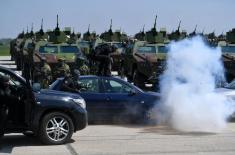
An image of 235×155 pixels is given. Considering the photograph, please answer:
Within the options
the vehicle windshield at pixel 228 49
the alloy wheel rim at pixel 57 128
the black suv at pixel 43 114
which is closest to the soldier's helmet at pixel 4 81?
the black suv at pixel 43 114

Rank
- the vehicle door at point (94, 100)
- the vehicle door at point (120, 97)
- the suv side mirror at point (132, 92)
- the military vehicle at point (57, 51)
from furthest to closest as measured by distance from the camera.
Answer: the military vehicle at point (57, 51)
the suv side mirror at point (132, 92)
the vehicle door at point (120, 97)
the vehicle door at point (94, 100)

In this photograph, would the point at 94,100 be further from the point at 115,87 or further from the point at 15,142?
the point at 15,142

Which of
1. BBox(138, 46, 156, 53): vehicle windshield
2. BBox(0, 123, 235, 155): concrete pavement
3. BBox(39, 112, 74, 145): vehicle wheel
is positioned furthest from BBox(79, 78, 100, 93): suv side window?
BBox(138, 46, 156, 53): vehicle windshield

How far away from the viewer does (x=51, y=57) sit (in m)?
21.4

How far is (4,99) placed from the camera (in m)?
9.01

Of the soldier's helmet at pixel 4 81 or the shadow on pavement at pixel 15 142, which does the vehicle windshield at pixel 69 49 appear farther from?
the soldier's helmet at pixel 4 81

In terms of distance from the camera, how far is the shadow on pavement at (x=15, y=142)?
9.06 meters

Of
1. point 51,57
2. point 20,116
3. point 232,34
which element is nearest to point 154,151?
point 20,116

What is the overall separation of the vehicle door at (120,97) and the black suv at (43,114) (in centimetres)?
252

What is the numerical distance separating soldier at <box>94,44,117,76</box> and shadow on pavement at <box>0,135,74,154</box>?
790cm

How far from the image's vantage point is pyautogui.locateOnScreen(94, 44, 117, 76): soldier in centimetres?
1811

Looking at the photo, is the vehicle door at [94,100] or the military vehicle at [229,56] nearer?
the vehicle door at [94,100]

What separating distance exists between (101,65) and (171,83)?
6.30 metres

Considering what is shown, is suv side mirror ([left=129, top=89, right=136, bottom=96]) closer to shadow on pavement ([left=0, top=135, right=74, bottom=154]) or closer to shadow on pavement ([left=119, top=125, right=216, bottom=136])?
shadow on pavement ([left=119, top=125, right=216, bottom=136])
